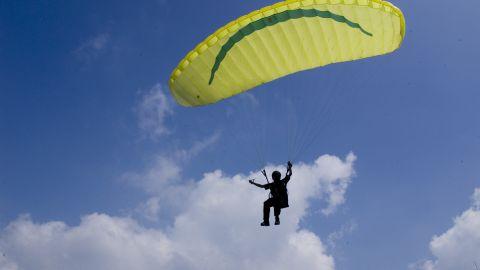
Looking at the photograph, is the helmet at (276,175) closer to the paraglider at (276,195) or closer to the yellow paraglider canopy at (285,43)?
the paraglider at (276,195)

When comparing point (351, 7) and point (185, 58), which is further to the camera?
point (185, 58)

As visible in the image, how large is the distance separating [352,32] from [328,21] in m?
0.78

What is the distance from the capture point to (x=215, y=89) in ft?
52.1

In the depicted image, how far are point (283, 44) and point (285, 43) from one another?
0.21 feet

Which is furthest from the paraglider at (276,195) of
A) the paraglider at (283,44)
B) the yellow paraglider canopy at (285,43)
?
the yellow paraglider canopy at (285,43)

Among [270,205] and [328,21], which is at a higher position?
[328,21]

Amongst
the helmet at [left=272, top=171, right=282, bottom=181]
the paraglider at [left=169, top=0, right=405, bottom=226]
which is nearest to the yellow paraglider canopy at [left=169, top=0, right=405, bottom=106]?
the paraglider at [left=169, top=0, right=405, bottom=226]

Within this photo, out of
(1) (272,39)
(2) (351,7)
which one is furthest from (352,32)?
(1) (272,39)

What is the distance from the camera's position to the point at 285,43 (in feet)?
49.6

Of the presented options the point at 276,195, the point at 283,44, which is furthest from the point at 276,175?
the point at 283,44

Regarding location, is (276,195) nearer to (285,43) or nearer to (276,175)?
(276,175)

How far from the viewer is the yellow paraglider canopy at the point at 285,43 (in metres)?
14.6

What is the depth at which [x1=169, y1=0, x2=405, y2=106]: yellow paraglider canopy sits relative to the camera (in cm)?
1455

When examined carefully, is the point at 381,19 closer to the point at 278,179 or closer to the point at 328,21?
the point at 328,21
